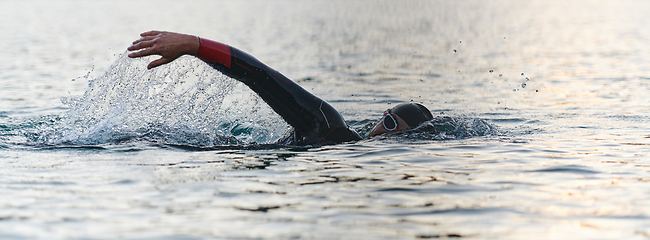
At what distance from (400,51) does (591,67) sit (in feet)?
27.9

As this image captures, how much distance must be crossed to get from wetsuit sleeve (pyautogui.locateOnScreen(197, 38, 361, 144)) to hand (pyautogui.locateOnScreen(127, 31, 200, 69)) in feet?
0.42

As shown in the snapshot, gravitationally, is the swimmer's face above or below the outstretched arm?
below

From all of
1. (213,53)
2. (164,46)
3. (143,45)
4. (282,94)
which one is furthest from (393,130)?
(143,45)

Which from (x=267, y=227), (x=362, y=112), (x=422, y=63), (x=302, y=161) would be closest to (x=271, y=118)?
(x=302, y=161)

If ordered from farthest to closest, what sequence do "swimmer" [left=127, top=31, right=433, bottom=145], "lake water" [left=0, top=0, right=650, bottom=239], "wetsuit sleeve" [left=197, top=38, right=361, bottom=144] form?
1. "wetsuit sleeve" [left=197, top=38, right=361, bottom=144]
2. "swimmer" [left=127, top=31, right=433, bottom=145]
3. "lake water" [left=0, top=0, right=650, bottom=239]

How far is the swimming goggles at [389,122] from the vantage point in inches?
282

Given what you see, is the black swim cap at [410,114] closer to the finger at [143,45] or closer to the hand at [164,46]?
the hand at [164,46]

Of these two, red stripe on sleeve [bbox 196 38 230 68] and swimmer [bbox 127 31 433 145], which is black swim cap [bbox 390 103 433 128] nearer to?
swimmer [bbox 127 31 433 145]

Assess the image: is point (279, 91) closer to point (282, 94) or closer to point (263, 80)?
point (282, 94)

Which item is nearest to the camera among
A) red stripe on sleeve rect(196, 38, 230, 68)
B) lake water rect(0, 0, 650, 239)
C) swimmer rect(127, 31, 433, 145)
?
lake water rect(0, 0, 650, 239)

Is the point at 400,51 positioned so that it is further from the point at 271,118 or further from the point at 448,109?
the point at 271,118

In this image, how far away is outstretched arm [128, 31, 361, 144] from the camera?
5.54 meters

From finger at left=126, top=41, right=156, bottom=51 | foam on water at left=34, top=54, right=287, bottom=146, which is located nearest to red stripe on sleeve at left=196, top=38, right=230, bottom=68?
finger at left=126, top=41, right=156, bottom=51

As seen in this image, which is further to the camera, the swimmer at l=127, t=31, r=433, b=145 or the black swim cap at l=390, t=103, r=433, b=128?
the black swim cap at l=390, t=103, r=433, b=128
